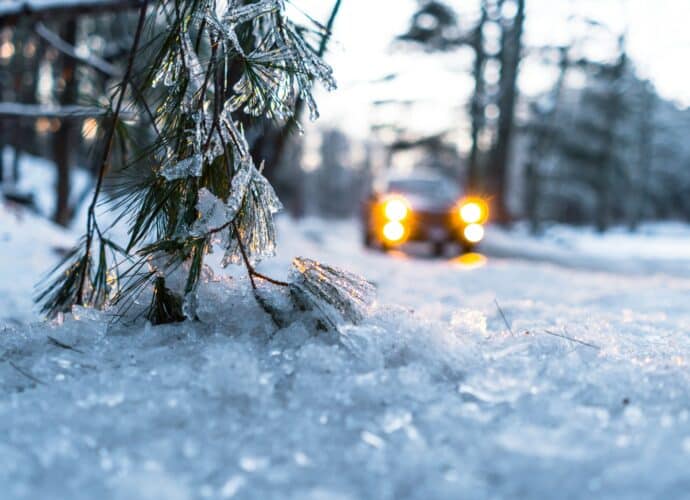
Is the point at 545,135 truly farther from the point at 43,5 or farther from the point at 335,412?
the point at 335,412

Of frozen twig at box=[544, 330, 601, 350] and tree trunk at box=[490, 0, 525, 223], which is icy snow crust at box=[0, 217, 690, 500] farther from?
tree trunk at box=[490, 0, 525, 223]

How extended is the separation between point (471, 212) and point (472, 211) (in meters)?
0.03

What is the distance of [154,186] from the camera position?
68.2 inches

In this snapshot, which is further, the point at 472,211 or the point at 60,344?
the point at 472,211

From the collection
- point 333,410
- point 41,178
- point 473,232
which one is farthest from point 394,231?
point 41,178

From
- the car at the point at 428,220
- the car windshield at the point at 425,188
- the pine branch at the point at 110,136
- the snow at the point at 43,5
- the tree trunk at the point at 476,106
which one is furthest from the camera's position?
the tree trunk at the point at 476,106

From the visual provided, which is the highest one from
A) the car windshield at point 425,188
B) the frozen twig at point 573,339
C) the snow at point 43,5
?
the snow at point 43,5

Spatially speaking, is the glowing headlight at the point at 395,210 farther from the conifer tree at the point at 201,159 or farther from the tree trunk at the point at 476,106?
the tree trunk at the point at 476,106

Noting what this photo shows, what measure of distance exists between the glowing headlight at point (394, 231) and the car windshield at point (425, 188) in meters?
0.89

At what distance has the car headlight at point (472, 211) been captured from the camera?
28.6 ft

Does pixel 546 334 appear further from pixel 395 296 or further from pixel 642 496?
pixel 395 296

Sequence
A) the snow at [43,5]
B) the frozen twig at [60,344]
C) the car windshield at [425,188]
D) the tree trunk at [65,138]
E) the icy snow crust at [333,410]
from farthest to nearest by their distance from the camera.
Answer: the car windshield at [425,188] → the tree trunk at [65,138] → the snow at [43,5] → the frozen twig at [60,344] → the icy snow crust at [333,410]

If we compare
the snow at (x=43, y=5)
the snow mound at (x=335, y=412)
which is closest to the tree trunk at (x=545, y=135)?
the snow at (x=43, y=5)

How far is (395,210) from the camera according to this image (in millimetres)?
8695
